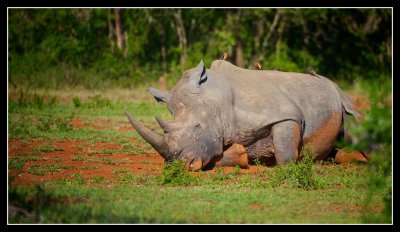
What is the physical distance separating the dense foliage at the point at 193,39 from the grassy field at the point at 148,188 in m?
9.08

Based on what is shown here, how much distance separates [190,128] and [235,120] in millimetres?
663

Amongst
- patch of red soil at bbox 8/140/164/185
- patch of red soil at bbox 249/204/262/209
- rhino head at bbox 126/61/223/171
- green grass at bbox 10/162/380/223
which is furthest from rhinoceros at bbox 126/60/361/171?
patch of red soil at bbox 249/204/262/209

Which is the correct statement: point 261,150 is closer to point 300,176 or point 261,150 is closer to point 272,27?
point 300,176

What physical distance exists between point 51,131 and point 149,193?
4.71 meters

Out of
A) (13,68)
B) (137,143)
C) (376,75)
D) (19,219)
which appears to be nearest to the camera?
(19,219)

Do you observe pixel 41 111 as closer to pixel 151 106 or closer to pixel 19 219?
pixel 151 106

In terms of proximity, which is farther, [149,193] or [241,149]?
[241,149]

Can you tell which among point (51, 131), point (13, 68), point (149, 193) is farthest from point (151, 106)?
point (149, 193)

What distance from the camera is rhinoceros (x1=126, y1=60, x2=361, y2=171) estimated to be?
28.9ft

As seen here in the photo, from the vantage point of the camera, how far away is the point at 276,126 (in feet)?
30.5

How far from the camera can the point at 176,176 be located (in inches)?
330

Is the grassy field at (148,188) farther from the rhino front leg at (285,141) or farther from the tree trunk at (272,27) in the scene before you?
the tree trunk at (272,27)

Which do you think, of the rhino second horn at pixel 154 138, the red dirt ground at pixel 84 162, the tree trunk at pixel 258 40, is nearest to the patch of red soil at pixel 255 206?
the red dirt ground at pixel 84 162

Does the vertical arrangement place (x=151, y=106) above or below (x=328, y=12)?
below
